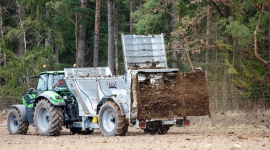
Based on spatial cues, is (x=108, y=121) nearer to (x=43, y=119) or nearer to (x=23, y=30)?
(x=43, y=119)

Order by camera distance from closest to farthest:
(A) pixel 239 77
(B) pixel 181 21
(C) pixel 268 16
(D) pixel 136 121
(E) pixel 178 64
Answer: (D) pixel 136 121, (C) pixel 268 16, (A) pixel 239 77, (B) pixel 181 21, (E) pixel 178 64

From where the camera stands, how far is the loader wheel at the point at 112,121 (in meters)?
20.2

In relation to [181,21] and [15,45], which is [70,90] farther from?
[15,45]

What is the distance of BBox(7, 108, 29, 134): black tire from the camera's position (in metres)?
24.1

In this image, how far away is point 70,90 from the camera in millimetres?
22062

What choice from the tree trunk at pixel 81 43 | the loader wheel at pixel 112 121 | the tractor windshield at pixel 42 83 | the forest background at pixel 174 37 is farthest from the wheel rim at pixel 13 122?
the tree trunk at pixel 81 43

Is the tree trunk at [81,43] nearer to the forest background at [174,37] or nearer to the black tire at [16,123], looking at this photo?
the forest background at [174,37]

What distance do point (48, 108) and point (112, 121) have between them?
267cm

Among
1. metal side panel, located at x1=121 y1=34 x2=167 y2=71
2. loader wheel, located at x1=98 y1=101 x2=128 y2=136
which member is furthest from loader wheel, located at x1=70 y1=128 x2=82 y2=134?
metal side panel, located at x1=121 y1=34 x2=167 y2=71

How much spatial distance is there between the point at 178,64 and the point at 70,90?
21.7 meters

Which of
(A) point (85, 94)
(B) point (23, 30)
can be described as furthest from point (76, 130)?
(B) point (23, 30)

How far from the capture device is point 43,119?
23.2 metres

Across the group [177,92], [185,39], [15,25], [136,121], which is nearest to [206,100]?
[177,92]

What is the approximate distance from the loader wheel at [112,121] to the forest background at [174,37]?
7088 millimetres
